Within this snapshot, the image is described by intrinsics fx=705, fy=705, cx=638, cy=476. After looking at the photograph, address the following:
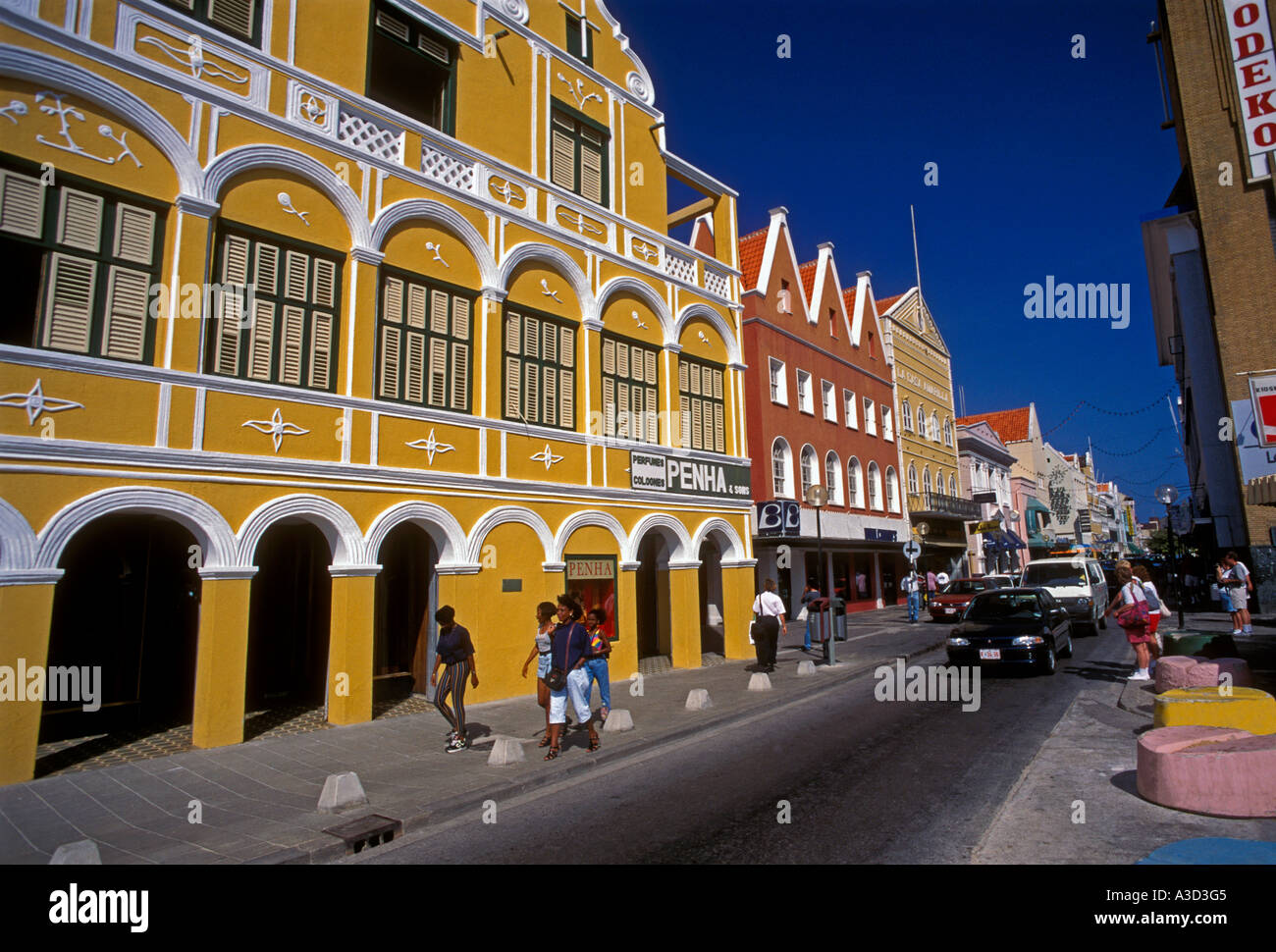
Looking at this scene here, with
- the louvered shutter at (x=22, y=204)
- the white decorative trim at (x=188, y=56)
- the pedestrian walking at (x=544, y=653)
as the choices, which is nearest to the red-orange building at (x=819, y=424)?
the pedestrian walking at (x=544, y=653)

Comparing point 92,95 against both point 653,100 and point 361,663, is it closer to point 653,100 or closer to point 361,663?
point 361,663

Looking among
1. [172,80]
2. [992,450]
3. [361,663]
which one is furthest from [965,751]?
[992,450]

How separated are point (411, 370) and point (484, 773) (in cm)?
664

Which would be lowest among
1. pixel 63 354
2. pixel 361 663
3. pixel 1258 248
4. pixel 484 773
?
pixel 484 773

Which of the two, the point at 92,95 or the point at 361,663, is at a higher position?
the point at 92,95

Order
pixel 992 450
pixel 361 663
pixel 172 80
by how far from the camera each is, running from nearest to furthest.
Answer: pixel 172 80 → pixel 361 663 → pixel 992 450

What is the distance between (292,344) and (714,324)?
36.0 ft

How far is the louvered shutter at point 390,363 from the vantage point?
1121cm

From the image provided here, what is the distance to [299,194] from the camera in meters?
10.4

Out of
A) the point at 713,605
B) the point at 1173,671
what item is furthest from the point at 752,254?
the point at 1173,671

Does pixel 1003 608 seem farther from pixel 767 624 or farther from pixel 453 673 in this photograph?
→ pixel 453 673

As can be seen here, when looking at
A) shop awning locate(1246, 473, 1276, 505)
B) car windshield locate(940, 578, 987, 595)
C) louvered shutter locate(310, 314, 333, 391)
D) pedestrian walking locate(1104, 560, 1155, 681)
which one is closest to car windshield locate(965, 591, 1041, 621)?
pedestrian walking locate(1104, 560, 1155, 681)

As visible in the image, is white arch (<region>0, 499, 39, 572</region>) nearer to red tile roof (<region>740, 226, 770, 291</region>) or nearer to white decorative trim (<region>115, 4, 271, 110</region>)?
white decorative trim (<region>115, 4, 271, 110</region>)

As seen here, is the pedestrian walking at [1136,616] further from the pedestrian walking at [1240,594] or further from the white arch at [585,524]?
the white arch at [585,524]
